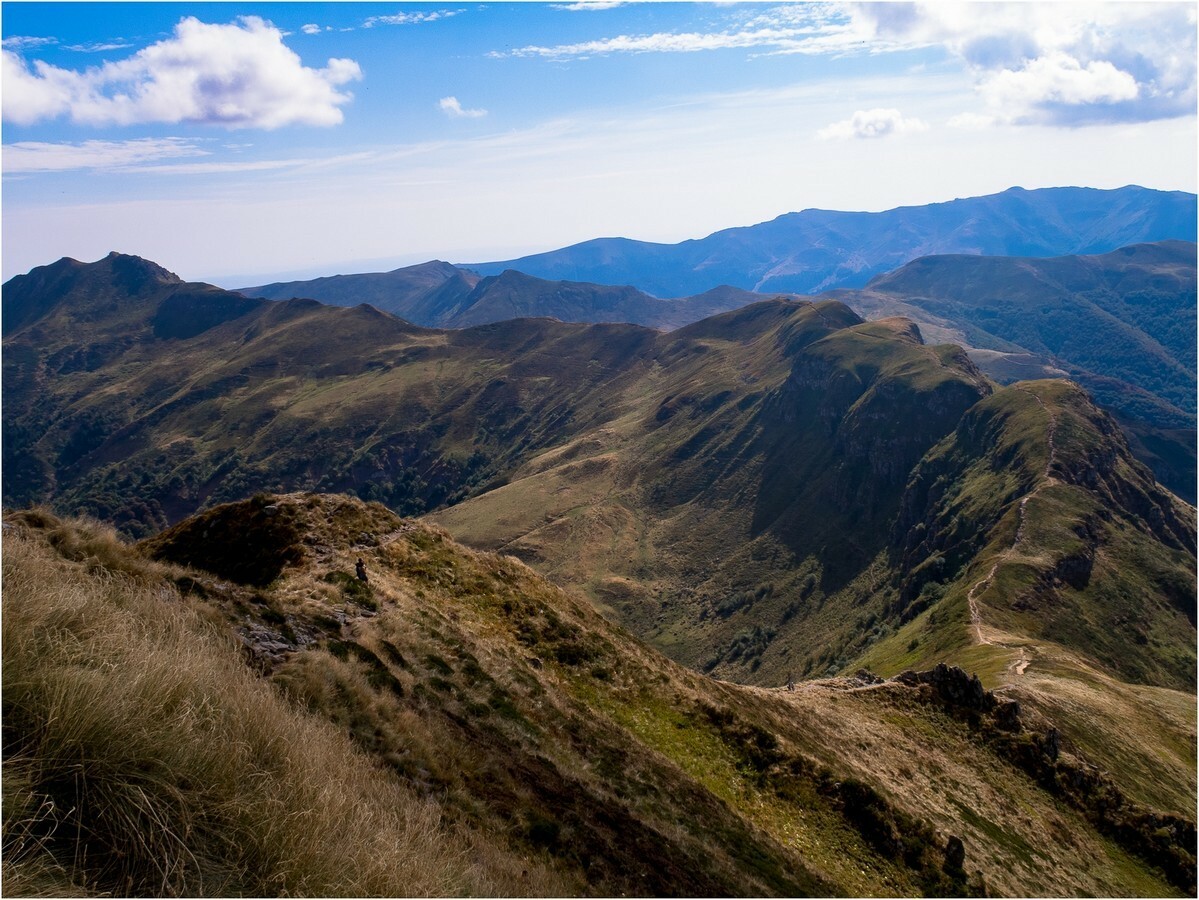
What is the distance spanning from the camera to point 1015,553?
13488 centimetres

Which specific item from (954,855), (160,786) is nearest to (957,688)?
(954,855)

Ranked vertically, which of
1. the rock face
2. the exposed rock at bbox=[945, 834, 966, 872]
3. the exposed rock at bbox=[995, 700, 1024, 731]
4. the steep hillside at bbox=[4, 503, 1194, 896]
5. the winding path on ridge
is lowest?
the winding path on ridge

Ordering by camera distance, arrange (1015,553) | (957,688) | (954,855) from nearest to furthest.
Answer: (954,855), (957,688), (1015,553)

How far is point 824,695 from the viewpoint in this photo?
1880 inches

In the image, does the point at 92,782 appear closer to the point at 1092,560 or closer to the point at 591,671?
the point at 591,671

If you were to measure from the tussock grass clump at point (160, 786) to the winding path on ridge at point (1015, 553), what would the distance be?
8399cm

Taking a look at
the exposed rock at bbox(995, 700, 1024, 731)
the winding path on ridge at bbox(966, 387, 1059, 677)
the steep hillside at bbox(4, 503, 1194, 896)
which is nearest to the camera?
the steep hillside at bbox(4, 503, 1194, 896)

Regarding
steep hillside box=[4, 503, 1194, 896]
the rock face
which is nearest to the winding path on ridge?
the rock face

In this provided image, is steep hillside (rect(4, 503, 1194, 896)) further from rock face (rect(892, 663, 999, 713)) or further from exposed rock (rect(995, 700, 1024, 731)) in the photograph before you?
rock face (rect(892, 663, 999, 713))

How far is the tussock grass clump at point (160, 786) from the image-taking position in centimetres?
635

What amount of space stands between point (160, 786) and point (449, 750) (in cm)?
976

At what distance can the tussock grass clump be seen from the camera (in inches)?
250

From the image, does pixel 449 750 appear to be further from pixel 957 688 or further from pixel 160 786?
pixel 957 688

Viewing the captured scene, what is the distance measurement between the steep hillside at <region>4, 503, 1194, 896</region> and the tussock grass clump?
0.10ft
